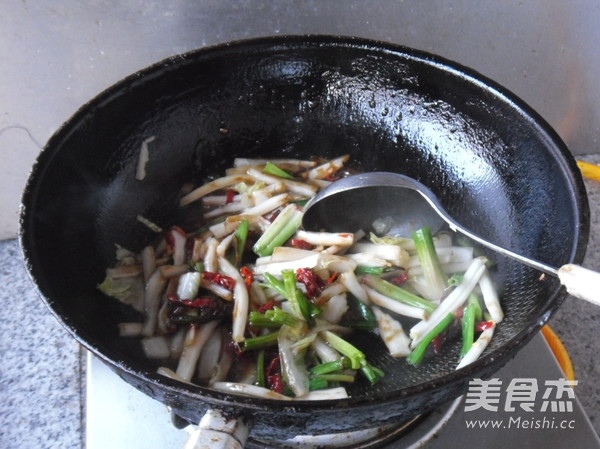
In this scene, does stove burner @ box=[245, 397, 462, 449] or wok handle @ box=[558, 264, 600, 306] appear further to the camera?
stove burner @ box=[245, 397, 462, 449]

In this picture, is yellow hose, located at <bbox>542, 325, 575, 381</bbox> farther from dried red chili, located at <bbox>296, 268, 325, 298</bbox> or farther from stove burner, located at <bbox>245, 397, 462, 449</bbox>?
dried red chili, located at <bbox>296, 268, 325, 298</bbox>

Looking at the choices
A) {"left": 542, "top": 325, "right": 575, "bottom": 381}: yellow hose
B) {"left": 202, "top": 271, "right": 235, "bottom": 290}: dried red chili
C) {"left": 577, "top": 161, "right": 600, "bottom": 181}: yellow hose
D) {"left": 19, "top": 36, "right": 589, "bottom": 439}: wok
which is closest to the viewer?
{"left": 19, "top": 36, "right": 589, "bottom": 439}: wok

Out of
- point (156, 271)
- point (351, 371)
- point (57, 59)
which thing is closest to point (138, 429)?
point (156, 271)

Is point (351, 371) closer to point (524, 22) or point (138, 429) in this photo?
point (138, 429)

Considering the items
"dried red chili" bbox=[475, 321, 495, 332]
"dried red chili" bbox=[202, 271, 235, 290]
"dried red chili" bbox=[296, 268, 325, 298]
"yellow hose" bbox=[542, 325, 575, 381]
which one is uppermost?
"dried red chili" bbox=[475, 321, 495, 332]

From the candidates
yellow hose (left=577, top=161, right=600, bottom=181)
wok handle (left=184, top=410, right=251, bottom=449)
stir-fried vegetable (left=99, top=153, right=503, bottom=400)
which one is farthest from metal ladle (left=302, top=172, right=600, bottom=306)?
yellow hose (left=577, top=161, right=600, bottom=181)

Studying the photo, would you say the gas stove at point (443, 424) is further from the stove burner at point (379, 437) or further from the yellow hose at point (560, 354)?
the yellow hose at point (560, 354)
